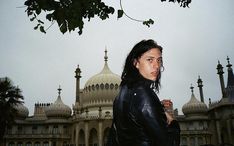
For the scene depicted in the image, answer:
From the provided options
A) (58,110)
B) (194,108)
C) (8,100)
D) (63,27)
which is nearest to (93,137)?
(58,110)

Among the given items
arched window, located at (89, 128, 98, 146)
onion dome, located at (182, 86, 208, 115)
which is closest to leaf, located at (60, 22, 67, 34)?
arched window, located at (89, 128, 98, 146)

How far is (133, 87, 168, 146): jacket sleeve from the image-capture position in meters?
2.38

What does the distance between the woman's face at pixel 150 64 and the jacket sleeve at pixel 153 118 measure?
0.33 metres

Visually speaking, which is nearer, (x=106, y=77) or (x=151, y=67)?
(x=151, y=67)

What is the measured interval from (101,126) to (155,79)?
141 ft

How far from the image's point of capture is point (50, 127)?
171ft

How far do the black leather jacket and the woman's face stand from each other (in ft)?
0.31

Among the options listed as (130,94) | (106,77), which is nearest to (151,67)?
(130,94)

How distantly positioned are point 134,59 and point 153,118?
73cm

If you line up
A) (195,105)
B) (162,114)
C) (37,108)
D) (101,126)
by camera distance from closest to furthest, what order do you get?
1. (162,114)
2. (101,126)
3. (195,105)
4. (37,108)

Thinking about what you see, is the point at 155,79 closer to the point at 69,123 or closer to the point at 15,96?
the point at 15,96

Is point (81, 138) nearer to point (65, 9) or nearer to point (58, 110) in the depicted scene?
point (58, 110)

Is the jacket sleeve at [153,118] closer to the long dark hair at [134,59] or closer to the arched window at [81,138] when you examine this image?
the long dark hair at [134,59]

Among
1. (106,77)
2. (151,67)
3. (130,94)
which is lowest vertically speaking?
(130,94)
